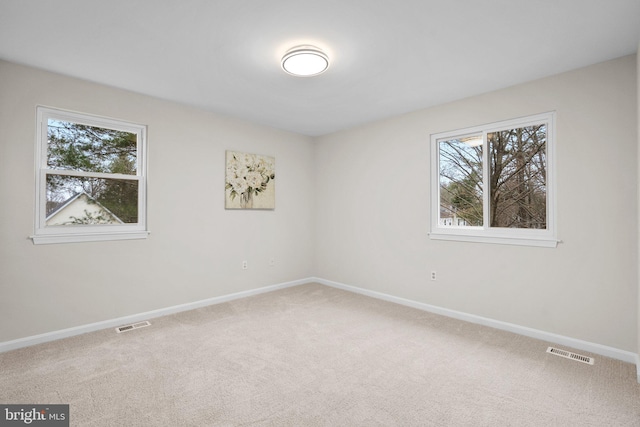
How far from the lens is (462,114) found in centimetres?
358

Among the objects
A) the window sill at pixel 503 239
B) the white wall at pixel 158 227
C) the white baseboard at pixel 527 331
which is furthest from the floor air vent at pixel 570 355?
the white wall at pixel 158 227

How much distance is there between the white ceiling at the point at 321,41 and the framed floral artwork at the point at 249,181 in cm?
112

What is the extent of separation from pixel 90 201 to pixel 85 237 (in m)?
0.38

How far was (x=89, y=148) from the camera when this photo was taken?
3.23 m

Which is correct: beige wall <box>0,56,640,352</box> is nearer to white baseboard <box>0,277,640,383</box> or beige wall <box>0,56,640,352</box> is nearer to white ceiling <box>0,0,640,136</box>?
white baseboard <box>0,277,640,383</box>

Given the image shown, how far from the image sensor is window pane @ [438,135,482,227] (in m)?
3.58

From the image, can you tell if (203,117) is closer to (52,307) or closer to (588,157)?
(52,307)

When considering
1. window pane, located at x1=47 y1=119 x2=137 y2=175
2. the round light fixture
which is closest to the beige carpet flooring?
window pane, located at x1=47 y1=119 x2=137 y2=175

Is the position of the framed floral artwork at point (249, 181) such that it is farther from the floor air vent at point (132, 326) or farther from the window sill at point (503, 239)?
the window sill at point (503, 239)

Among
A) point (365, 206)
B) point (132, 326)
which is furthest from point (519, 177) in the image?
point (132, 326)

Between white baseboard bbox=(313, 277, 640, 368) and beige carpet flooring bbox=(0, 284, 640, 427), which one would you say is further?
white baseboard bbox=(313, 277, 640, 368)

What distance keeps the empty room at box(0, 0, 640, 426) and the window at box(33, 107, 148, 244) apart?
21mm

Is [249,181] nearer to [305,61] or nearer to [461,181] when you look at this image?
[305,61]

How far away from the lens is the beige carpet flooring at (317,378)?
74.9 inches
